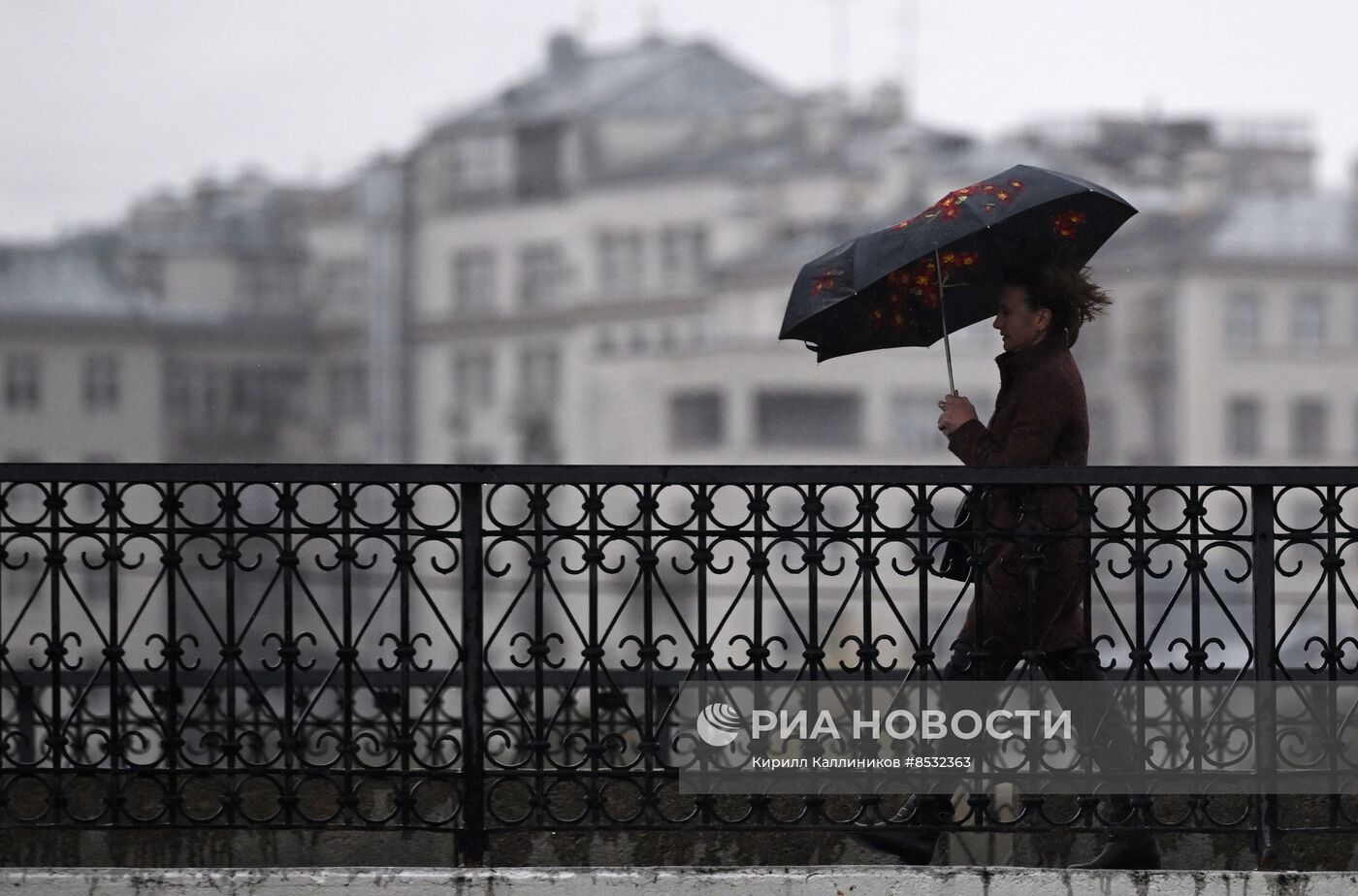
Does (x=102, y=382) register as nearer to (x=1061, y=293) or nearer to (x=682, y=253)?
(x=682, y=253)

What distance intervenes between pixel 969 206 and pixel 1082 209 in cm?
41

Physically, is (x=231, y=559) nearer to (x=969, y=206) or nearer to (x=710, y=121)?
(x=969, y=206)

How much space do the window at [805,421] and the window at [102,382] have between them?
30.0 meters

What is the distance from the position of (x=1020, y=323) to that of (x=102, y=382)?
89624 mm

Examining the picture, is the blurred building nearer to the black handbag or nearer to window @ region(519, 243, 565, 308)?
window @ region(519, 243, 565, 308)

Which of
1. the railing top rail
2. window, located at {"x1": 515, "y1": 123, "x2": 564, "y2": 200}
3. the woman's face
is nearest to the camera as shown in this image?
the railing top rail

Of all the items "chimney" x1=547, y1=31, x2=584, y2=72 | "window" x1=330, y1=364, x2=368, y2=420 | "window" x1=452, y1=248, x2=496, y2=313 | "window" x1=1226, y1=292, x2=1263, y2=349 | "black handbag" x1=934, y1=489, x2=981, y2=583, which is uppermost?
"chimney" x1=547, y1=31, x2=584, y2=72

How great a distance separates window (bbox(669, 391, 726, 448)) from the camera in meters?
80.9

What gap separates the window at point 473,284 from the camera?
93.8 metres

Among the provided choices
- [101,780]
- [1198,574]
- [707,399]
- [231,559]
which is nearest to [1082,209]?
[1198,574]

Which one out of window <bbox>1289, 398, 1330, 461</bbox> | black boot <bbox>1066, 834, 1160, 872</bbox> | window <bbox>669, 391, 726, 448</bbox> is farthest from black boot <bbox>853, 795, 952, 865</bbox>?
window <bbox>1289, 398, 1330, 461</bbox>

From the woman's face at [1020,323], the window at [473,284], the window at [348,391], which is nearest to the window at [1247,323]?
the window at [473,284]

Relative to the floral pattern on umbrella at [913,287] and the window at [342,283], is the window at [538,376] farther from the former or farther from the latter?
the floral pattern on umbrella at [913,287]

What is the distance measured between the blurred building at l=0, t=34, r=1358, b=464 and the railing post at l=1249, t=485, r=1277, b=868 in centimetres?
7175
